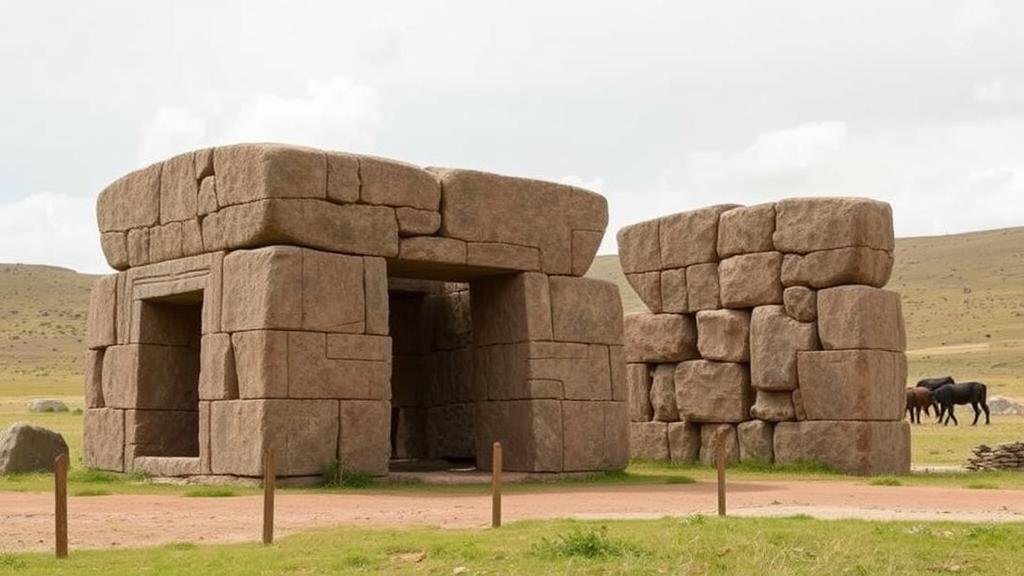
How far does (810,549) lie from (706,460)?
1266cm

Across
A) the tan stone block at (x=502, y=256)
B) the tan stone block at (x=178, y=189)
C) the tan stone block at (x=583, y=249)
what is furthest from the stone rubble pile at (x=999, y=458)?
Answer: the tan stone block at (x=178, y=189)

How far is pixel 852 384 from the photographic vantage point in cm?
2112

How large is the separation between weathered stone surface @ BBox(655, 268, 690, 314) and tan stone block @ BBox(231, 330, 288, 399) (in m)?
9.19

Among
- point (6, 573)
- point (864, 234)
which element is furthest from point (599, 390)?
point (6, 573)

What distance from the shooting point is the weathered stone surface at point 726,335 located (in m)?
23.1

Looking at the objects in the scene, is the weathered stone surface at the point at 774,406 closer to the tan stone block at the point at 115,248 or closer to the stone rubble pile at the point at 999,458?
the stone rubble pile at the point at 999,458

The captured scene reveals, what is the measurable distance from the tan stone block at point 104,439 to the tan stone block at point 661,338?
9203 mm

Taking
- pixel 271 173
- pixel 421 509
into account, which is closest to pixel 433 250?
pixel 271 173

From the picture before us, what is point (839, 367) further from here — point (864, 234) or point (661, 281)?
point (661, 281)

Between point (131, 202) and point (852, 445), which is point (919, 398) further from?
point (131, 202)

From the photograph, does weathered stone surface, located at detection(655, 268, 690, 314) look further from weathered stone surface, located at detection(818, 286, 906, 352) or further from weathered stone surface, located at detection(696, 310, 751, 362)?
weathered stone surface, located at detection(818, 286, 906, 352)

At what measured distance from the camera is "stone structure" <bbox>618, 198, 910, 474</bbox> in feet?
69.8

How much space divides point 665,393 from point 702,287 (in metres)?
1.98

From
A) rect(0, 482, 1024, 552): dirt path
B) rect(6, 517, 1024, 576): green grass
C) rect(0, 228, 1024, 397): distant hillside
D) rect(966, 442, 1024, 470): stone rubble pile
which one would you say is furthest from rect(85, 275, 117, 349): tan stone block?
rect(0, 228, 1024, 397): distant hillside
